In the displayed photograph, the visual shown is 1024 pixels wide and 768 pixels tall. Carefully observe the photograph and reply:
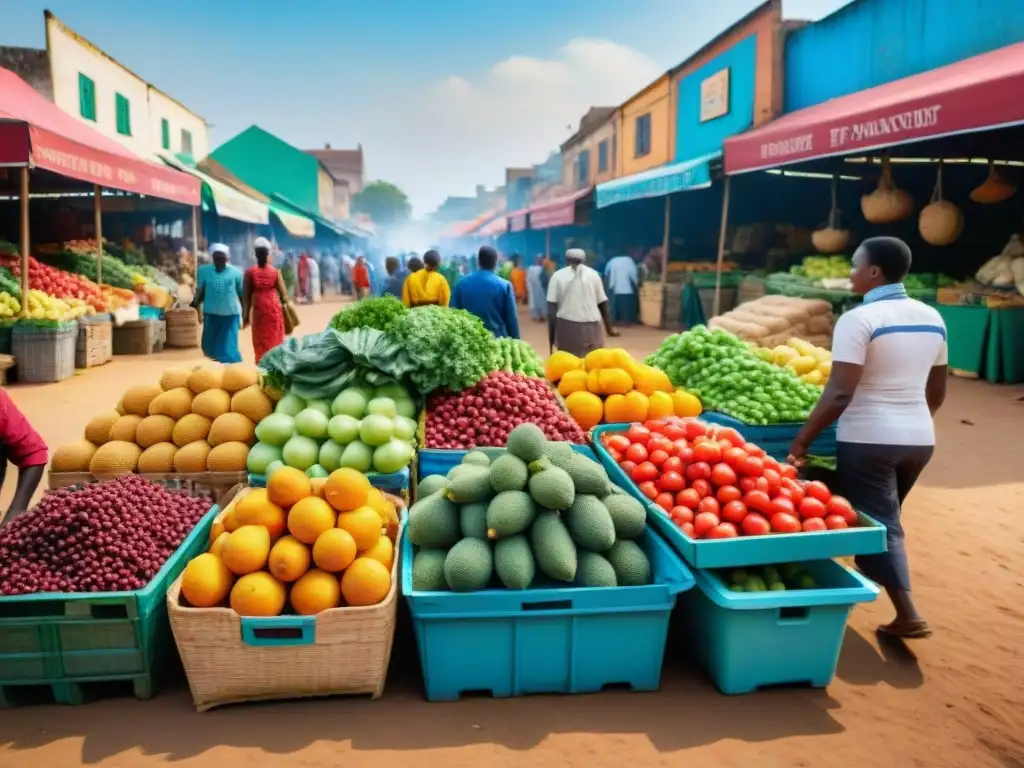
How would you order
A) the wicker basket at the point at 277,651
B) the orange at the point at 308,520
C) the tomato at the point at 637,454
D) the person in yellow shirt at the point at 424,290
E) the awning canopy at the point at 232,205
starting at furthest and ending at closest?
the awning canopy at the point at 232,205
the person in yellow shirt at the point at 424,290
the tomato at the point at 637,454
the orange at the point at 308,520
the wicker basket at the point at 277,651

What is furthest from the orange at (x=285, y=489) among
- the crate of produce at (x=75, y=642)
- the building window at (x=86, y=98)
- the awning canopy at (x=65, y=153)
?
the building window at (x=86, y=98)

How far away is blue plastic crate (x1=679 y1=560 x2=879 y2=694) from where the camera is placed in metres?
3.16

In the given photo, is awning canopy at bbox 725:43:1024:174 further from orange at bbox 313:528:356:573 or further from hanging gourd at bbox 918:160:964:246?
orange at bbox 313:528:356:573

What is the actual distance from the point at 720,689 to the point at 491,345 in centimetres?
267

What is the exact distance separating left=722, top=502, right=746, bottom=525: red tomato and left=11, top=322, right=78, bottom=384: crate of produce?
372 inches

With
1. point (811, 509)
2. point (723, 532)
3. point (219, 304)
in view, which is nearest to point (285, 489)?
point (723, 532)

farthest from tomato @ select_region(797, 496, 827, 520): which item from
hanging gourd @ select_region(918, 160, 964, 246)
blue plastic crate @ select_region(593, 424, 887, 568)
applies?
hanging gourd @ select_region(918, 160, 964, 246)

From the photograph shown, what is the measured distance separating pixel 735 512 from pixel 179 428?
3.07 m

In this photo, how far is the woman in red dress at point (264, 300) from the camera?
8.35m

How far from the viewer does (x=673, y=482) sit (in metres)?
3.77

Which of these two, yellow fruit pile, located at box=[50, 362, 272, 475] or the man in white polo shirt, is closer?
the man in white polo shirt

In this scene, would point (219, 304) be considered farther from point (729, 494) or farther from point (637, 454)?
point (729, 494)

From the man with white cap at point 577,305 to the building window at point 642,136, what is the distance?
16.1 metres

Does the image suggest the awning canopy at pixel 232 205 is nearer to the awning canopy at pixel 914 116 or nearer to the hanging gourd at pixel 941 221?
the awning canopy at pixel 914 116
